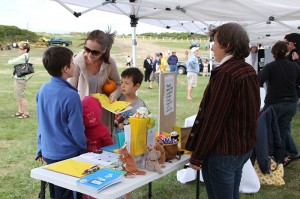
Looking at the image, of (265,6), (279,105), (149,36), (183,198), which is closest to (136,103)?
(183,198)

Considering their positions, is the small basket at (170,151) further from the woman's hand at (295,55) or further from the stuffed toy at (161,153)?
the woman's hand at (295,55)

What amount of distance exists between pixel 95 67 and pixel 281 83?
2.23m

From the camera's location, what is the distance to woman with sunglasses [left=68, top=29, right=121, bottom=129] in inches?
95.8

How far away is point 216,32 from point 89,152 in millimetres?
1095

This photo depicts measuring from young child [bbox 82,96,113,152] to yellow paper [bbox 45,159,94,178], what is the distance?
27 cm

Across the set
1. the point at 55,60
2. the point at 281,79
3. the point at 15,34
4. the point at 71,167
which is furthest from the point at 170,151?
the point at 15,34

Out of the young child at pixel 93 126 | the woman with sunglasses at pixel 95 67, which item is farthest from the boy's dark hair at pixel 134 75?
the young child at pixel 93 126

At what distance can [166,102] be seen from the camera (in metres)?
2.45

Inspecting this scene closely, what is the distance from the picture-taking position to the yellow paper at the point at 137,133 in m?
1.84

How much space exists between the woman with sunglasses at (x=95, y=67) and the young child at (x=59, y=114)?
407 mm

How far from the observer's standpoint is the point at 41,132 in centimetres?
213

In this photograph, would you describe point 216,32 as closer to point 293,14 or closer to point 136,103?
point 136,103

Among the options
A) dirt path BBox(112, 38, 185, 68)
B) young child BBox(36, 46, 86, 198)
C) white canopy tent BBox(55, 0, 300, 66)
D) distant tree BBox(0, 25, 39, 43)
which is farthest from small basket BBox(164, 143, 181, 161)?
distant tree BBox(0, 25, 39, 43)

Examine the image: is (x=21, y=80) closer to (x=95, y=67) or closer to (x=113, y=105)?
(x=95, y=67)
